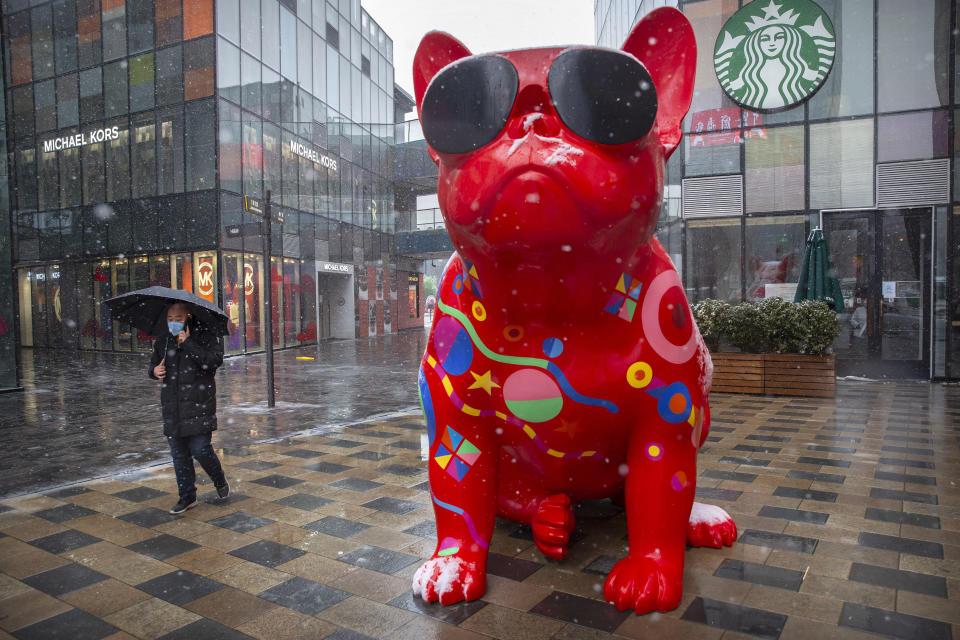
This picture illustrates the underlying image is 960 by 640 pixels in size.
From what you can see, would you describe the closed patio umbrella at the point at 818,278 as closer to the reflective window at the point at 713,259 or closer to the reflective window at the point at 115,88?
the reflective window at the point at 713,259

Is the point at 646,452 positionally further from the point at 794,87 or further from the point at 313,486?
the point at 794,87

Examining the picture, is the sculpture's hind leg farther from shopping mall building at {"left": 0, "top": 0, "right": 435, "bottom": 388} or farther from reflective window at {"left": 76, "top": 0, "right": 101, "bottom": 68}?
reflective window at {"left": 76, "top": 0, "right": 101, "bottom": 68}

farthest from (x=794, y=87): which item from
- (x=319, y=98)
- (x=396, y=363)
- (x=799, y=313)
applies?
(x=319, y=98)

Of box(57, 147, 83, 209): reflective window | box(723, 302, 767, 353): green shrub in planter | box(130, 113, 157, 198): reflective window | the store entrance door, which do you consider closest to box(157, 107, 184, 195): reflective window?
box(130, 113, 157, 198): reflective window

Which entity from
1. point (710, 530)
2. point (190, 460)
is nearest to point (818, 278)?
point (710, 530)

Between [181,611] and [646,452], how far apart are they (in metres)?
2.04

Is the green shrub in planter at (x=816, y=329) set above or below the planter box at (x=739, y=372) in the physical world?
above

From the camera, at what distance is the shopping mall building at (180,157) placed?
17.2 m

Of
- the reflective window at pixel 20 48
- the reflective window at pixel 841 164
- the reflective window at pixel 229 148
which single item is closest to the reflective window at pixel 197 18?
the reflective window at pixel 229 148

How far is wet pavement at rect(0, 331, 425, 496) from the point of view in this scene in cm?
553

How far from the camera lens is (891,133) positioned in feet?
35.2

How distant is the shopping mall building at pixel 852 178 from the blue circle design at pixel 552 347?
404 inches

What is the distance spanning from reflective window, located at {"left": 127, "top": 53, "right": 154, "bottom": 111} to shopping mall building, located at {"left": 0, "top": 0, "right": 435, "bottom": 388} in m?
0.06

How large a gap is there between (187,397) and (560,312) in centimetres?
290
